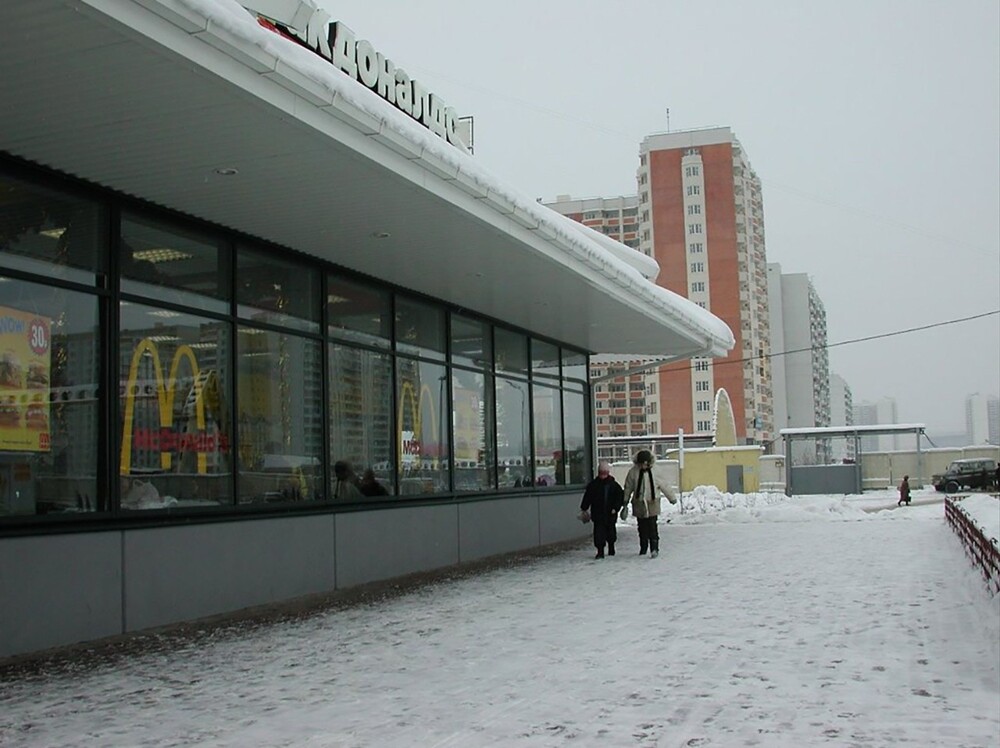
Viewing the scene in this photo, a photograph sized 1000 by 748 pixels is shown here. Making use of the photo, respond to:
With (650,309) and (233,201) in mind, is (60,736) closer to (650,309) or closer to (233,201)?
(233,201)

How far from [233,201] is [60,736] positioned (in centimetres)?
599

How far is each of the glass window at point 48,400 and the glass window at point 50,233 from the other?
20 cm

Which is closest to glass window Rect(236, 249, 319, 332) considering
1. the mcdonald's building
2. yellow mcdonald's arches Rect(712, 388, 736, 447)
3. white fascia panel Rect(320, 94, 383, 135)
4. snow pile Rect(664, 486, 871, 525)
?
the mcdonald's building

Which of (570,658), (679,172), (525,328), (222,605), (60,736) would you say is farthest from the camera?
(679,172)

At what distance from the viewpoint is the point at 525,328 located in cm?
2002

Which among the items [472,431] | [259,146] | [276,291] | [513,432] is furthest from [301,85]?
[513,432]

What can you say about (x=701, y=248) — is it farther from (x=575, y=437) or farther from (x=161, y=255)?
(x=161, y=255)

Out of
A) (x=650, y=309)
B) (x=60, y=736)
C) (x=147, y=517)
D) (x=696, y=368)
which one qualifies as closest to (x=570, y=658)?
(x=60, y=736)

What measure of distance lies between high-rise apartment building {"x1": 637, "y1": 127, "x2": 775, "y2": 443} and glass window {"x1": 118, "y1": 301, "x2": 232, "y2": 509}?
4045 inches

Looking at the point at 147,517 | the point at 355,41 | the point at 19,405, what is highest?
the point at 355,41

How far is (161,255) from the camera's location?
10.9 m

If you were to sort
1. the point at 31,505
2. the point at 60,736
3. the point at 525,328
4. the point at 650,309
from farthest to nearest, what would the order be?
the point at 525,328, the point at 650,309, the point at 31,505, the point at 60,736

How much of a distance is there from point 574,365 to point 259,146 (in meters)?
14.6

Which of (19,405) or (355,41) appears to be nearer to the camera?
(19,405)
